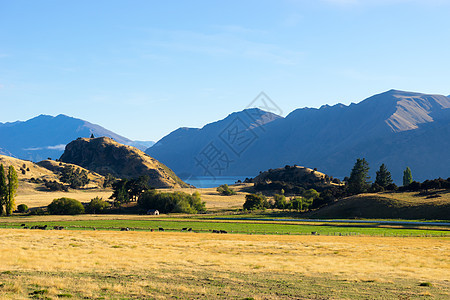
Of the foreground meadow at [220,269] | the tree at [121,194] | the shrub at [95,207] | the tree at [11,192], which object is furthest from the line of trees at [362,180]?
the tree at [11,192]

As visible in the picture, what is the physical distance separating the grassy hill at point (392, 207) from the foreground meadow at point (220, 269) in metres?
52.0

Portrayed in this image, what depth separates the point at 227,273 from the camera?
116 ft

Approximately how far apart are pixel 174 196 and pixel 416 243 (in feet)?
319

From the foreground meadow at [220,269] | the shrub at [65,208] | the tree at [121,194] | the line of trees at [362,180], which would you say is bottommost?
the foreground meadow at [220,269]

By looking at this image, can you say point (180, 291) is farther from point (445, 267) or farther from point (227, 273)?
point (445, 267)

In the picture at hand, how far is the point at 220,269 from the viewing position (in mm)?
37344

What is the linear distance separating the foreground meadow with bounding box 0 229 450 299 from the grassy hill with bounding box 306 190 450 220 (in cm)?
5199

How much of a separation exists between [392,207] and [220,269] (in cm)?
9469

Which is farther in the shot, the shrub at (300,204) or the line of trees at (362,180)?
the line of trees at (362,180)

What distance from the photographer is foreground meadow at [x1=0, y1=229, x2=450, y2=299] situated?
87.1 feet

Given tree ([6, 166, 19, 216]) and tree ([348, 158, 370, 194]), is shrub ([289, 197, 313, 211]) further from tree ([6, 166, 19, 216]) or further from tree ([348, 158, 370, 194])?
tree ([6, 166, 19, 216])

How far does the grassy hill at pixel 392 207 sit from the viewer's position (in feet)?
364

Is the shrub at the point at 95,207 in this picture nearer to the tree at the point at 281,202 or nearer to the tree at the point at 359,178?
the tree at the point at 281,202

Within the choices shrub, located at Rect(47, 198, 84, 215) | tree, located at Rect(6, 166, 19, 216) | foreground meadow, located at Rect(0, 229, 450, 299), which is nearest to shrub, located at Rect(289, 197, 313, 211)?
shrub, located at Rect(47, 198, 84, 215)
